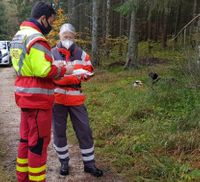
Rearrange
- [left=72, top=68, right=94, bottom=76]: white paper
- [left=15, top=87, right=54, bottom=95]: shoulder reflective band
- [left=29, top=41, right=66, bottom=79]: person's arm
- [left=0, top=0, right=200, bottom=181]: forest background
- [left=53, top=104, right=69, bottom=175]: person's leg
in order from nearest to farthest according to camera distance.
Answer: [left=29, top=41, right=66, bottom=79]: person's arm
[left=15, top=87, right=54, bottom=95]: shoulder reflective band
[left=72, top=68, right=94, bottom=76]: white paper
[left=0, top=0, right=200, bottom=181]: forest background
[left=53, top=104, right=69, bottom=175]: person's leg

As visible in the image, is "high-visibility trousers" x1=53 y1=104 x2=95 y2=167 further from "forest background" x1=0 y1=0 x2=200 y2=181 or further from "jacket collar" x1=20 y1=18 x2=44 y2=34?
"jacket collar" x1=20 y1=18 x2=44 y2=34

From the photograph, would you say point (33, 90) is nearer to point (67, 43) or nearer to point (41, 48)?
point (41, 48)

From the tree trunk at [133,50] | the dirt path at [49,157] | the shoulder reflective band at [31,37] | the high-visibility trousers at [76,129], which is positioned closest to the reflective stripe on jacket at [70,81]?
the high-visibility trousers at [76,129]

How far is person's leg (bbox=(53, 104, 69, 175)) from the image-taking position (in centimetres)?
622

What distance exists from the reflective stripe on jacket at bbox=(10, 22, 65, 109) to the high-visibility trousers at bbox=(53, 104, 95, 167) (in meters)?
1.08

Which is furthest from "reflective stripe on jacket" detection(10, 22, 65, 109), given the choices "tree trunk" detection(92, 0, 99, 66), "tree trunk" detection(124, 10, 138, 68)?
"tree trunk" detection(92, 0, 99, 66)

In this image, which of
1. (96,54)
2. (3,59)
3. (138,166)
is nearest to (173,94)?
(138,166)

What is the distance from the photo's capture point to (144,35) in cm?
3919

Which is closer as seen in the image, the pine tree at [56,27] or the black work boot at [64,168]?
the black work boot at [64,168]

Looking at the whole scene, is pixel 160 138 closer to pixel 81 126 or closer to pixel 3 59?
pixel 81 126

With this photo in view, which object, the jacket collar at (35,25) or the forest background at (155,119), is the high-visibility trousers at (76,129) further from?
the jacket collar at (35,25)

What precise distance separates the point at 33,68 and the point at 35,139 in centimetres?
89

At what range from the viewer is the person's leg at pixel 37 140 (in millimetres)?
5039

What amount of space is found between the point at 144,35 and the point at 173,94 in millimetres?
30567
